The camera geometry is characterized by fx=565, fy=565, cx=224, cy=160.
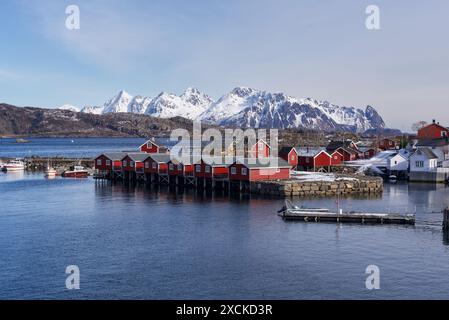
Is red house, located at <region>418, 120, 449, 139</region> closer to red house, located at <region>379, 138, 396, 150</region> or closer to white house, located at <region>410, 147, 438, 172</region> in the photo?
red house, located at <region>379, 138, 396, 150</region>

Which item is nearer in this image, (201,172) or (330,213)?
(330,213)

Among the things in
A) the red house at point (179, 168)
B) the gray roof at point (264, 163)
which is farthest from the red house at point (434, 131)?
the red house at point (179, 168)

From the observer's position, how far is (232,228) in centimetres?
3606

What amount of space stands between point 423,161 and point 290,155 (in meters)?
15.5

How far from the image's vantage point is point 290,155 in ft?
227

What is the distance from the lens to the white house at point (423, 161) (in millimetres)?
64750

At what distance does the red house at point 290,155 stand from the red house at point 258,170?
40.9 ft

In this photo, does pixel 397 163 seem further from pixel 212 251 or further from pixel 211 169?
pixel 212 251

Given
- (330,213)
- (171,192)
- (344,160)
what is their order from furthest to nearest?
(344,160)
(171,192)
(330,213)

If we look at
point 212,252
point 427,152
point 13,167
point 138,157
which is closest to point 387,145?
point 427,152
